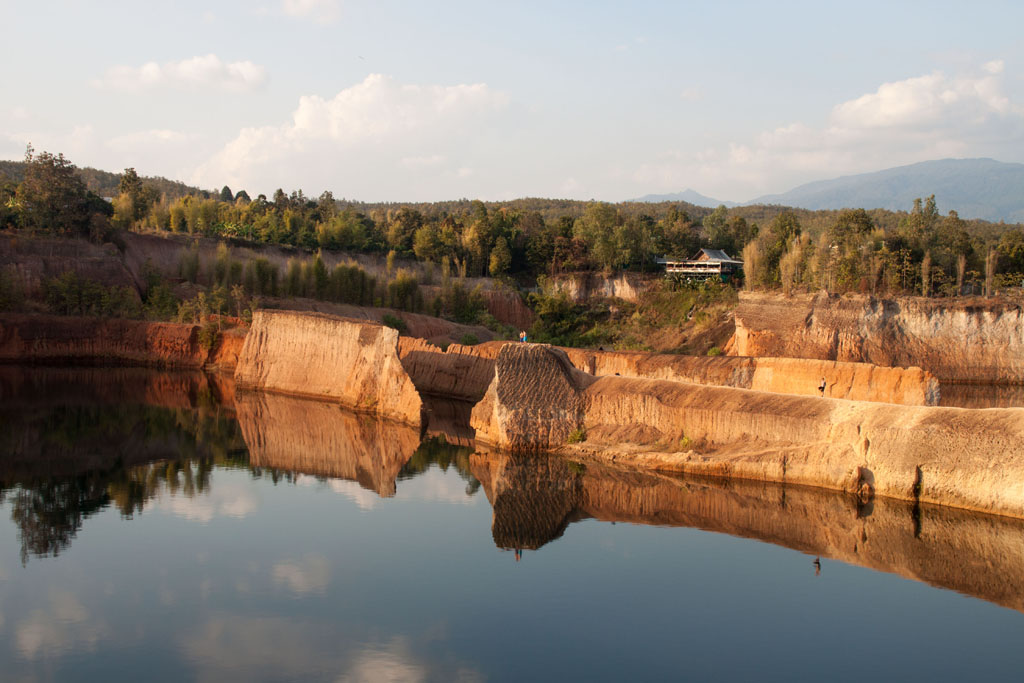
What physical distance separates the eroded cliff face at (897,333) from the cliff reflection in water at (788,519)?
1063 inches

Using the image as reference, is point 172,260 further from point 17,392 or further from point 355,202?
point 355,202

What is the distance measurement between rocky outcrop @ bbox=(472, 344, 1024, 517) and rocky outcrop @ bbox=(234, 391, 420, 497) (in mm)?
2866

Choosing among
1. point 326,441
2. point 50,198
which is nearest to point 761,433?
point 326,441

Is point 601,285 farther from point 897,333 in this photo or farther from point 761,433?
point 761,433

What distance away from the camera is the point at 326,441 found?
975 inches

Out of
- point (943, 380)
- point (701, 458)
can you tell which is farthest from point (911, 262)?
point (701, 458)

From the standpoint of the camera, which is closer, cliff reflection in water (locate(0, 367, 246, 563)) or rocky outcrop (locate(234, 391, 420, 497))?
cliff reflection in water (locate(0, 367, 246, 563))

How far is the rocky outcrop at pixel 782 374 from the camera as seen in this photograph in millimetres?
26188

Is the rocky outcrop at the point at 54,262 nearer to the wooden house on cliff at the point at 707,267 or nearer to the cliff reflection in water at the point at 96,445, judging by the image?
the cliff reflection in water at the point at 96,445

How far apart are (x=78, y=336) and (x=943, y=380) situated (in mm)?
41941

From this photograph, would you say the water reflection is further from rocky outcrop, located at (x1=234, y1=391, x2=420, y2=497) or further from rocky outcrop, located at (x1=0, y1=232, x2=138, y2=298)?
rocky outcrop, located at (x1=0, y1=232, x2=138, y2=298)

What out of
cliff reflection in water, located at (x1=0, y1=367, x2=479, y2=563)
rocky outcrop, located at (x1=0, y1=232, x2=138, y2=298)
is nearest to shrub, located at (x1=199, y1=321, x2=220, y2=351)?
cliff reflection in water, located at (x1=0, y1=367, x2=479, y2=563)

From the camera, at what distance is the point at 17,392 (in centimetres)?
3033

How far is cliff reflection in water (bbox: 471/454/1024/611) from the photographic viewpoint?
48.2 feet
